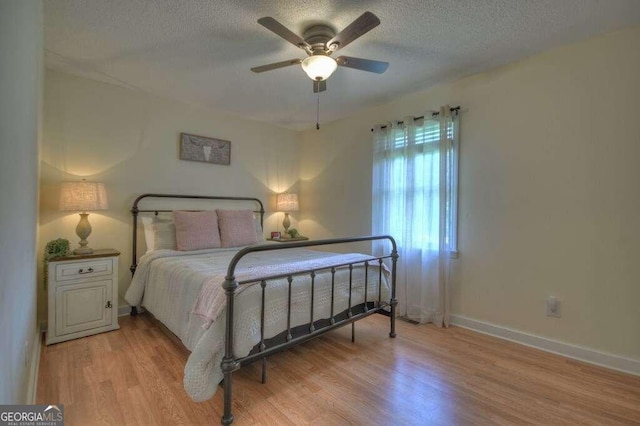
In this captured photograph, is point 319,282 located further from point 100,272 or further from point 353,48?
point 100,272

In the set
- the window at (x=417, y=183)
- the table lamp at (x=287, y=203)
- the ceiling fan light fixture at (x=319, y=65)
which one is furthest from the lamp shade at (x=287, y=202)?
the ceiling fan light fixture at (x=319, y=65)

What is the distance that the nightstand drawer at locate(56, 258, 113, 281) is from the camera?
7.79ft

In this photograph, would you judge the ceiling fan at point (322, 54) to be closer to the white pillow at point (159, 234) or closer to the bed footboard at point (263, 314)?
the bed footboard at point (263, 314)

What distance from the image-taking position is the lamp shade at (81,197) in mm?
2480

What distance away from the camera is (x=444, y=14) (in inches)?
73.7

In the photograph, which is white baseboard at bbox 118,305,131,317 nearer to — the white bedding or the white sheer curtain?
the white bedding

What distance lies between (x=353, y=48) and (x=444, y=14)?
67 cm

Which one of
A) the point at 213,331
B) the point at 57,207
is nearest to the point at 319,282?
the point at 213,331

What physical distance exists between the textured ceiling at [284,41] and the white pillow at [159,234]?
142 cm

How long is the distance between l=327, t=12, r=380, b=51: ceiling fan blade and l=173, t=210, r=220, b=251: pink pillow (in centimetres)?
213

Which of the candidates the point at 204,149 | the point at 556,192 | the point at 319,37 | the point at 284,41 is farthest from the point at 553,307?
the point at 204,149

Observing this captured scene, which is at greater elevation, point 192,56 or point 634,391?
point 192,56

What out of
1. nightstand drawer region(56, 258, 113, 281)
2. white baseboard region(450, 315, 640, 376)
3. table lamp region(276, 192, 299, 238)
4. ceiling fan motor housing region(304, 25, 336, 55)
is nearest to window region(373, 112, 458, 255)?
white baseboard region(450, 315, 640, 376)

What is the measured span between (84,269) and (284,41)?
8.21 ft
